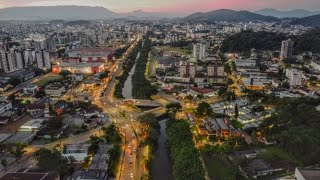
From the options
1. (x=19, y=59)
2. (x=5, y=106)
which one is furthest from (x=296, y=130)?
(x=19, y=59)

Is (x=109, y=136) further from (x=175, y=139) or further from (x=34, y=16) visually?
(x=34, y=16)

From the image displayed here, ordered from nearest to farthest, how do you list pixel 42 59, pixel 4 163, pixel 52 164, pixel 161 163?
pixel 52 164 → pixel 4 163 → pixel 161 163 → pixel 42 59

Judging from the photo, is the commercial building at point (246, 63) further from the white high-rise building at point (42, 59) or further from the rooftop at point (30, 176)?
the rooftop at point (30, 176)

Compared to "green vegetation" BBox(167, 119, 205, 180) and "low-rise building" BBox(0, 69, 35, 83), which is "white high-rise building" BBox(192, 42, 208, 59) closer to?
"low-rise building" BBox(0, 69, 35, 83)

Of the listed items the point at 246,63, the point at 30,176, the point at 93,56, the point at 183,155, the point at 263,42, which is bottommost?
the point at 30,176

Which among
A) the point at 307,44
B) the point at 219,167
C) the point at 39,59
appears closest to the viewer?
the point at 219,167

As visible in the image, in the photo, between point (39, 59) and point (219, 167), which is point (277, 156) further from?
point (39, 59)

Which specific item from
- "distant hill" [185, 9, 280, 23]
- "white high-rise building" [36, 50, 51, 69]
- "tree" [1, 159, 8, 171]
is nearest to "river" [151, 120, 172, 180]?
"tree" [1, 159, 8, 171]

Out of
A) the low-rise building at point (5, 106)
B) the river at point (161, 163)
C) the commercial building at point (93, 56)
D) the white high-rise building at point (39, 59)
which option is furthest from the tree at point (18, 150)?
the commercial building at point (93, 56)
